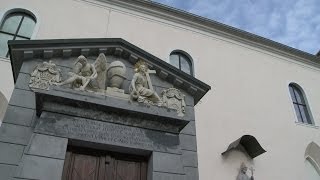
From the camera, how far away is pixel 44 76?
809 cm

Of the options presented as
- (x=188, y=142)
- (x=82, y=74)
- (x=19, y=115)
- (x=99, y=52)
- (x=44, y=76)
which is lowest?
(x=188, y=142)

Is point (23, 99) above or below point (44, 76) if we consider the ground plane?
below

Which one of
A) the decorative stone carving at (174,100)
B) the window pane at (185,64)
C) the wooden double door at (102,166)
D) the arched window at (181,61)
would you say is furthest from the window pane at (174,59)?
the wooden double door at (102,166)

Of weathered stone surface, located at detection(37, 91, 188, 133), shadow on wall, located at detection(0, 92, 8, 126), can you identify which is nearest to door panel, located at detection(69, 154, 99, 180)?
weathered stone surface, located at detection(37, 91, 188, 133)

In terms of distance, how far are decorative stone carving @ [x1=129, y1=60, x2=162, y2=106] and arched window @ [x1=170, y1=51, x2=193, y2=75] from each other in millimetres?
6031

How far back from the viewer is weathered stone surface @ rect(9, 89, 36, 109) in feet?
25.6

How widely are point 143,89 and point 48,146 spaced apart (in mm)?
2708

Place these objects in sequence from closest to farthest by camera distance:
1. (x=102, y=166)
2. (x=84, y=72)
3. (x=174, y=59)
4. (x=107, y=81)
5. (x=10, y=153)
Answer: (x=10, y=153) < (x=102, y=166) < (x=84, y=72) < (x=107, y=81) < (x=174, y=59)

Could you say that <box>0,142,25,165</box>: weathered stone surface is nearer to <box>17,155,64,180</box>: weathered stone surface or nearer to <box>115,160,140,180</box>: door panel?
<box>17,155,64,180</box>: weathered stone surface

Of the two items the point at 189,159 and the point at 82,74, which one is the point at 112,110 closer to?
the point at 82,74

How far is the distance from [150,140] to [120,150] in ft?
2.43

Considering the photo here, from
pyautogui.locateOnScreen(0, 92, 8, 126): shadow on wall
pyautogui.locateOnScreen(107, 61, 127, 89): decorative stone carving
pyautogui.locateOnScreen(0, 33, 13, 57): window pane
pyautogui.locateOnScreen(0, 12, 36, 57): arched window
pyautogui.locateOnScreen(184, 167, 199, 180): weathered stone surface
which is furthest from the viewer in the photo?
pyautogui.locateOnScreen(0, 12, 36, 57): arched window

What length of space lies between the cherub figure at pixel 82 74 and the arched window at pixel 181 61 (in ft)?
22.9

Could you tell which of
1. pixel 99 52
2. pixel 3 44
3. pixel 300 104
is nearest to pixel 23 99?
pixel 99 52
